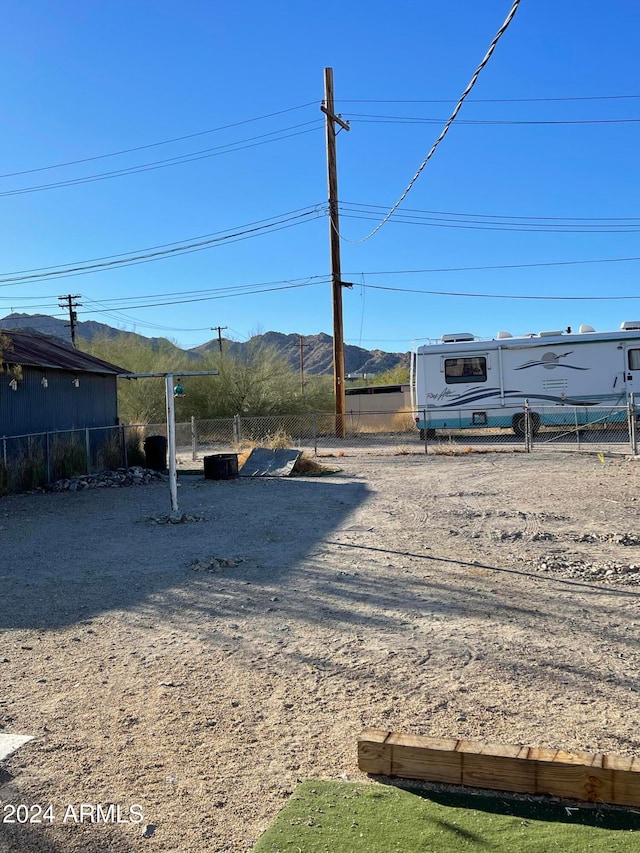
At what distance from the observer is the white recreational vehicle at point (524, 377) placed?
23531 mm

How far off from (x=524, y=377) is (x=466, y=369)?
1.93 metres

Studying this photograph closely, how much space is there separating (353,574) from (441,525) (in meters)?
2.87

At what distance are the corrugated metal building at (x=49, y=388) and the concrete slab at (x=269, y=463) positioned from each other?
15.7ft

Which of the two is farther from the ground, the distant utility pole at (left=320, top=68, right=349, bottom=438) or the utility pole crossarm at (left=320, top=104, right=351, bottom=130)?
the utility pole crossarm at (left=320, top=104, right=351, bottom=130)

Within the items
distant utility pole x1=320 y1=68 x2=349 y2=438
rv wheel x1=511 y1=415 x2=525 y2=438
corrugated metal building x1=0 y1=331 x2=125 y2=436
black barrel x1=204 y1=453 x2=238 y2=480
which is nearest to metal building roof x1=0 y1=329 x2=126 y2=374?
corrugated metal building x1=0 y1=331 x2=125 y2=436

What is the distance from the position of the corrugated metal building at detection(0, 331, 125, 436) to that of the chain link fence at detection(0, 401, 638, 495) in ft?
1.75

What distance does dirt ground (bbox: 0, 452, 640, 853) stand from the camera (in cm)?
341

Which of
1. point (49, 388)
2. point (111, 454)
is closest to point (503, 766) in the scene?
point (49, 388)

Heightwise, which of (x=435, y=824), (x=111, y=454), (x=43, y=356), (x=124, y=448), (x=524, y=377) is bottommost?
(x=435, y=824)

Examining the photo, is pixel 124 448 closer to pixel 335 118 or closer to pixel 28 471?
pixel 28 471

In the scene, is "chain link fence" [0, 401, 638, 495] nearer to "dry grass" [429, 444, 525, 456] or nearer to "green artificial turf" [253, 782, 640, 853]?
"dry grass" [429, 444, 525, 456]

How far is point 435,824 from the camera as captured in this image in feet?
9.84

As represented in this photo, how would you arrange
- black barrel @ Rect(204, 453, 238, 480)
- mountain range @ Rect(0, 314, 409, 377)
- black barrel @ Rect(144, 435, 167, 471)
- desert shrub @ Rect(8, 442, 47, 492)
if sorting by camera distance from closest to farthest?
desert shrub @ Rect(8, 442, 47, 492)
black barrel @ Rect(204, 453, 238, 480)
black barrel @ Rect(144, 435, 167, 471)
mountain range @ Rect(0, 314, 409, 377)

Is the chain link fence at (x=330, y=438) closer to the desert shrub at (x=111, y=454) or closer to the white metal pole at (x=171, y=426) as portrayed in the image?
the desert shrub at (x=111, y=454)
